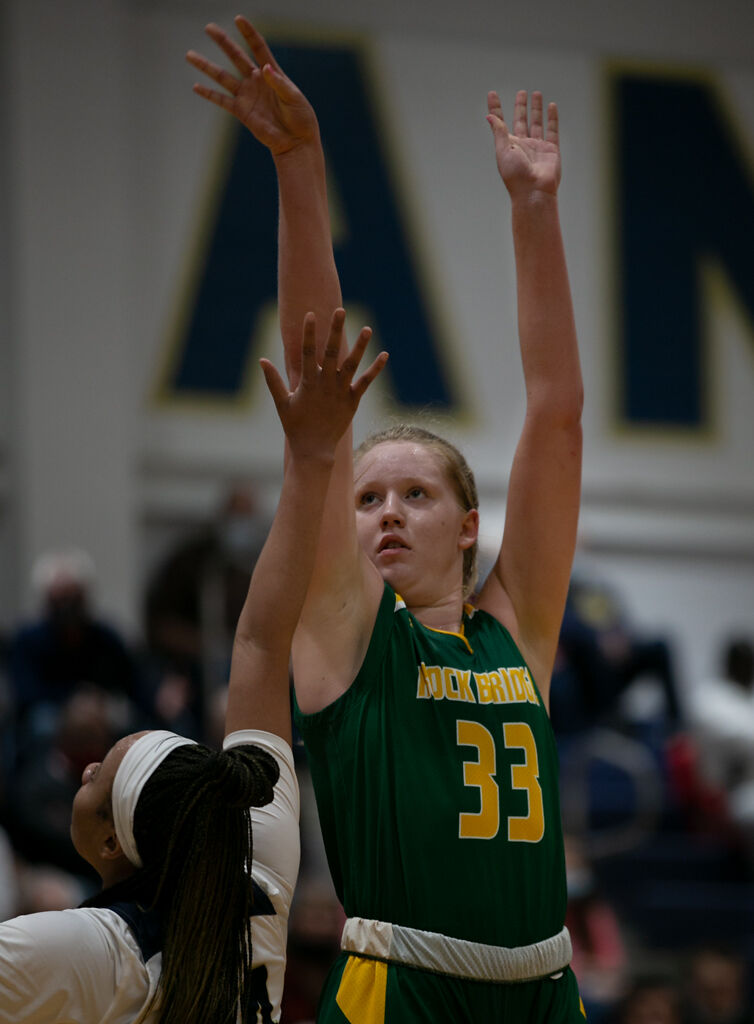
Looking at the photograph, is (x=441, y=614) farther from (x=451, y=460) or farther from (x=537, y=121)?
(x=537, y=121)

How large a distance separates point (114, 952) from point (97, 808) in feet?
0.76

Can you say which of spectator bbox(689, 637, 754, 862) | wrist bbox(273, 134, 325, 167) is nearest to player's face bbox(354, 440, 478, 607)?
wrist bbox(273, 134, 325, 167)

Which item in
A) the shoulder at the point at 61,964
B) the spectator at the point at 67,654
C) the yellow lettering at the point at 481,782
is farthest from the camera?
the spectator at the point at 67,654

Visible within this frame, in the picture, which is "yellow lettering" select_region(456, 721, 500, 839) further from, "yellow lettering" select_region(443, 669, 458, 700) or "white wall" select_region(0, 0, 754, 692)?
"white wall" select_region(0, 0, 754, 692)

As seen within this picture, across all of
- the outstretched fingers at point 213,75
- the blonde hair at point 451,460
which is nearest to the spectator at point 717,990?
the blonde hair at point 451,460

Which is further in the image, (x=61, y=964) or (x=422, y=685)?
(x=422, y=685)

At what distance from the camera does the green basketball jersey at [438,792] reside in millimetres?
2441

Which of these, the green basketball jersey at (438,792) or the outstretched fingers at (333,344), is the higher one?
the outstretched fingers at (333,344)

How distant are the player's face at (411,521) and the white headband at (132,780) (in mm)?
619

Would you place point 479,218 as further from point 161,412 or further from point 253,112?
point 253,112

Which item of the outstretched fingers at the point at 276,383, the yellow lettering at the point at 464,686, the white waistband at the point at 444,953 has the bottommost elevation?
the white waistband at the point at 444,953

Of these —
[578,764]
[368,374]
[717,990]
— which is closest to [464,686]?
[368,374]

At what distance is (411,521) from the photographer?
272cm

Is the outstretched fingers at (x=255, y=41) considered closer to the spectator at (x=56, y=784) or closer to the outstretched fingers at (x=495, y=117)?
the outstretched fingers at (x=495, y=117)
